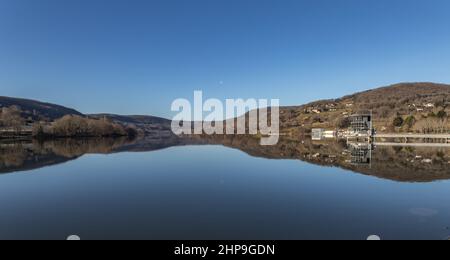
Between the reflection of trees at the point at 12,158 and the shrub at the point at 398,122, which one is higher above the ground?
the shrub at the point at 398,122

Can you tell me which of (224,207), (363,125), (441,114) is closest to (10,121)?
(224,207)

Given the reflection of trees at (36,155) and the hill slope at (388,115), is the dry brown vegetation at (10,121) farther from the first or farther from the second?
the hill slope at (388,115)

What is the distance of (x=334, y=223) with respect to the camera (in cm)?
733

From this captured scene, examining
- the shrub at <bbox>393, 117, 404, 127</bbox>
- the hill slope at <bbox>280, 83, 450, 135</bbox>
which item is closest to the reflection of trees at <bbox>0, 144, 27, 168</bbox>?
the hill slope at <bbox>280, 83, 450, 135</bbox>

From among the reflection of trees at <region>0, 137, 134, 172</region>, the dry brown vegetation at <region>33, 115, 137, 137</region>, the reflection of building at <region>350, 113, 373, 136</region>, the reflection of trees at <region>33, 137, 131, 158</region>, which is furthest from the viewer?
the dry brown vegetation at <region>33, 115, 137, 137</region>

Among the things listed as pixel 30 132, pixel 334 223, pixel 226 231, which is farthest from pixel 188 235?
pixel 30 132

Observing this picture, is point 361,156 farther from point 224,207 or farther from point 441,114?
point 441,114

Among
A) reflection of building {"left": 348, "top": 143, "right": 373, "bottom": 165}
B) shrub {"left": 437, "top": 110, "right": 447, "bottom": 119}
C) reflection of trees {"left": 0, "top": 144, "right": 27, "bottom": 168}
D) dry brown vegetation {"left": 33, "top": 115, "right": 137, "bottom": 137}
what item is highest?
shrub {"left": 437, "top": 110, "right": 447, "bottom": 119}

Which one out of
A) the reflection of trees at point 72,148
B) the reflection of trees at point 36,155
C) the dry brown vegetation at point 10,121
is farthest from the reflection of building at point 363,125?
the dry brown vegetation at point 10,121

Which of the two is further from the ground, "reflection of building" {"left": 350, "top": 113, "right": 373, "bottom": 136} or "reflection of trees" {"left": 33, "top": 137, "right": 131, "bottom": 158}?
"reflection of building" {"left": 350, "top": 113, "right": 373, "bottom": 136}

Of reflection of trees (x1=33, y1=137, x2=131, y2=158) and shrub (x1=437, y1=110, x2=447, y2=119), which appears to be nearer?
reflection of trees (x1=33, y1=137, x2=131, y2=158)

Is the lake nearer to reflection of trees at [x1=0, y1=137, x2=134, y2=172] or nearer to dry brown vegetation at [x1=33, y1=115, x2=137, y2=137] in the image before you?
reflection of trees at [x1=0, y1=137, x2=134, y2=172]
